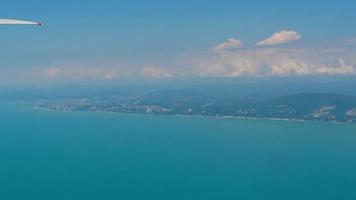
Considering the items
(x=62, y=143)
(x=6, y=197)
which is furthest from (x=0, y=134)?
(x=6, y=197)

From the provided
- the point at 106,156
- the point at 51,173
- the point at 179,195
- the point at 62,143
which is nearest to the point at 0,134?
the point at 62,143

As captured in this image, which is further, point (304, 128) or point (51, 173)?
point (304, 128)

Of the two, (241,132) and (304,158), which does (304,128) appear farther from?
(304,158)

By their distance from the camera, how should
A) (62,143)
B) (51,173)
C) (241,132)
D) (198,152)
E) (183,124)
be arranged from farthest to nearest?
(183,124), (241,132), (62,143), (198,152), (51,173)

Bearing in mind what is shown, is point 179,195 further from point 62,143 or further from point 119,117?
point 119,117

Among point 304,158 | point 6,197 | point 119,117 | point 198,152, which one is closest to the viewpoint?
point 6,197

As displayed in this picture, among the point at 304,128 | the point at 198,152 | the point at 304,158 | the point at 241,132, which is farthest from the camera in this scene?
the point at 304,128
